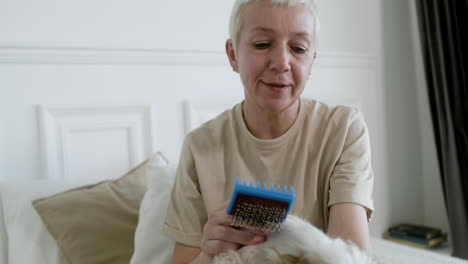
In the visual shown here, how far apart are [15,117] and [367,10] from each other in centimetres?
190

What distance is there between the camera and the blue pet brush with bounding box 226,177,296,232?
25.7 inches

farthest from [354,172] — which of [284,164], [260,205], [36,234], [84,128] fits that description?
[84,128]

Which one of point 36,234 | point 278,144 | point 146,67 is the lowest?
point 36,234

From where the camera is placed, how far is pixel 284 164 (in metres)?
1.09

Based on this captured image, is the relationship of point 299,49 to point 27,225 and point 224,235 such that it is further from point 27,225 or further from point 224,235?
point 27,225

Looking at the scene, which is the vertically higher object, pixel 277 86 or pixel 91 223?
pixel 277 86

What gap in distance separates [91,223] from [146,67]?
70 centimetres

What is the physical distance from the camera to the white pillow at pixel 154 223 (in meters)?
1.21

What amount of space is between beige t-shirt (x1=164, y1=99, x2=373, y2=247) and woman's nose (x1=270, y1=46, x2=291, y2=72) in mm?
168

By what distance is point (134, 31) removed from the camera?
1750 millimetres

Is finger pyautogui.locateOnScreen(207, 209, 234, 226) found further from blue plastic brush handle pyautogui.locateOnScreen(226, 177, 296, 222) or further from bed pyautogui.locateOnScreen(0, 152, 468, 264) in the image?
bed pyautogui.locateOnScreen(0, 152, 468, 264)

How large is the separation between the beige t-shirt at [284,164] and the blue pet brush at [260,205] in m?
0.33

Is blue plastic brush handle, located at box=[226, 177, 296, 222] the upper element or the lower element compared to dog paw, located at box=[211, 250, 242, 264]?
upper

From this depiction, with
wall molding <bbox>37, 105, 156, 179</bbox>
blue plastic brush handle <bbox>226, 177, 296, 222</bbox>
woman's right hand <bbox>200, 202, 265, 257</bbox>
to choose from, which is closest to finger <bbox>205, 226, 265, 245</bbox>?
woman's right hand <bbox>200, 202, 265, 257</bbox>
